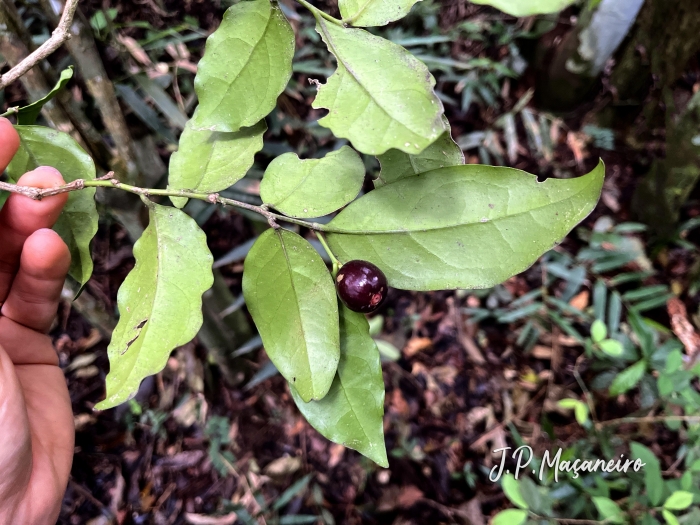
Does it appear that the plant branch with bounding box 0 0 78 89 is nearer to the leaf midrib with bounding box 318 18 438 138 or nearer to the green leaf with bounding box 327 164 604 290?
the leaf midrib with bounding box 318 18 438 138

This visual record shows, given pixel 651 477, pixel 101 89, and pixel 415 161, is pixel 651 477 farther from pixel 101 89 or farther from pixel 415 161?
pixel 101 89

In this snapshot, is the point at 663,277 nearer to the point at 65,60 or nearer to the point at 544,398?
the point at 544,398

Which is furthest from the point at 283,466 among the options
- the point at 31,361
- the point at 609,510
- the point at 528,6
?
the point at 528,6

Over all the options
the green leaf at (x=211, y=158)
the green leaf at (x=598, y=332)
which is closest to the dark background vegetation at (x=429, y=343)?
the green leaf at (x=598, y=332)

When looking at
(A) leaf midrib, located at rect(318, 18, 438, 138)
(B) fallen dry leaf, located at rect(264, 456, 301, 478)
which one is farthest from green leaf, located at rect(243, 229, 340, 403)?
(B) fallen dry leaf, located at rect(264, 456, 301, 478)

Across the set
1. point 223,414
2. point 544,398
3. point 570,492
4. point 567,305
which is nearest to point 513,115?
point 567,305

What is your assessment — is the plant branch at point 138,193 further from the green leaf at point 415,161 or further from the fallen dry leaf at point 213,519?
the fallen dry leaf at point 213,519
